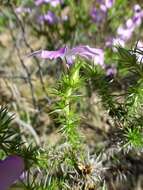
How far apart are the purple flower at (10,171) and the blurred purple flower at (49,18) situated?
250 centimetres

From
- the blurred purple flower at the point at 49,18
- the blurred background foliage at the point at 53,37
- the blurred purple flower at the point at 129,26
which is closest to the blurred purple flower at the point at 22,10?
the blurred background foliage at the point at 53,37

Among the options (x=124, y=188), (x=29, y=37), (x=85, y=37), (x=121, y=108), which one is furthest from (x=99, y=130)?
(x=121, y=108)

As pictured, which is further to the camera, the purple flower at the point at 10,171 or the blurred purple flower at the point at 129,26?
the blurred purple flower at the point at 129,26

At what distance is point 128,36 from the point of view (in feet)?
10.6

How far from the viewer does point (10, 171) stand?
72cm

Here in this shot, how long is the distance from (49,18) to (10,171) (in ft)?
8.29

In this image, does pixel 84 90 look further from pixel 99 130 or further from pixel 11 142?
pixel 11 142

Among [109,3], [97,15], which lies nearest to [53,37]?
[97,15]

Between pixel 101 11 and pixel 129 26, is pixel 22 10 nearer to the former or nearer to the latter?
pixel 101 11

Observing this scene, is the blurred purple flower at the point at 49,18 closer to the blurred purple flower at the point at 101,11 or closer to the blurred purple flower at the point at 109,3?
the blurred purple flower at the point at 101,11

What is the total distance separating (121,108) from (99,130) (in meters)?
1.60

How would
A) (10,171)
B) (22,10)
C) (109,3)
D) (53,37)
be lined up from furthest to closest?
(53,37), (109,3), (22,10), (10,171)

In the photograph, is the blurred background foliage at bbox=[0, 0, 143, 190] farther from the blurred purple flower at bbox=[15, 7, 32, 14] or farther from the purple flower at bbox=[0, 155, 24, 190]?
the purple flower at bbox=[0, 155, 24, 190]

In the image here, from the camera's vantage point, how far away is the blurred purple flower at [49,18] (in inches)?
124
